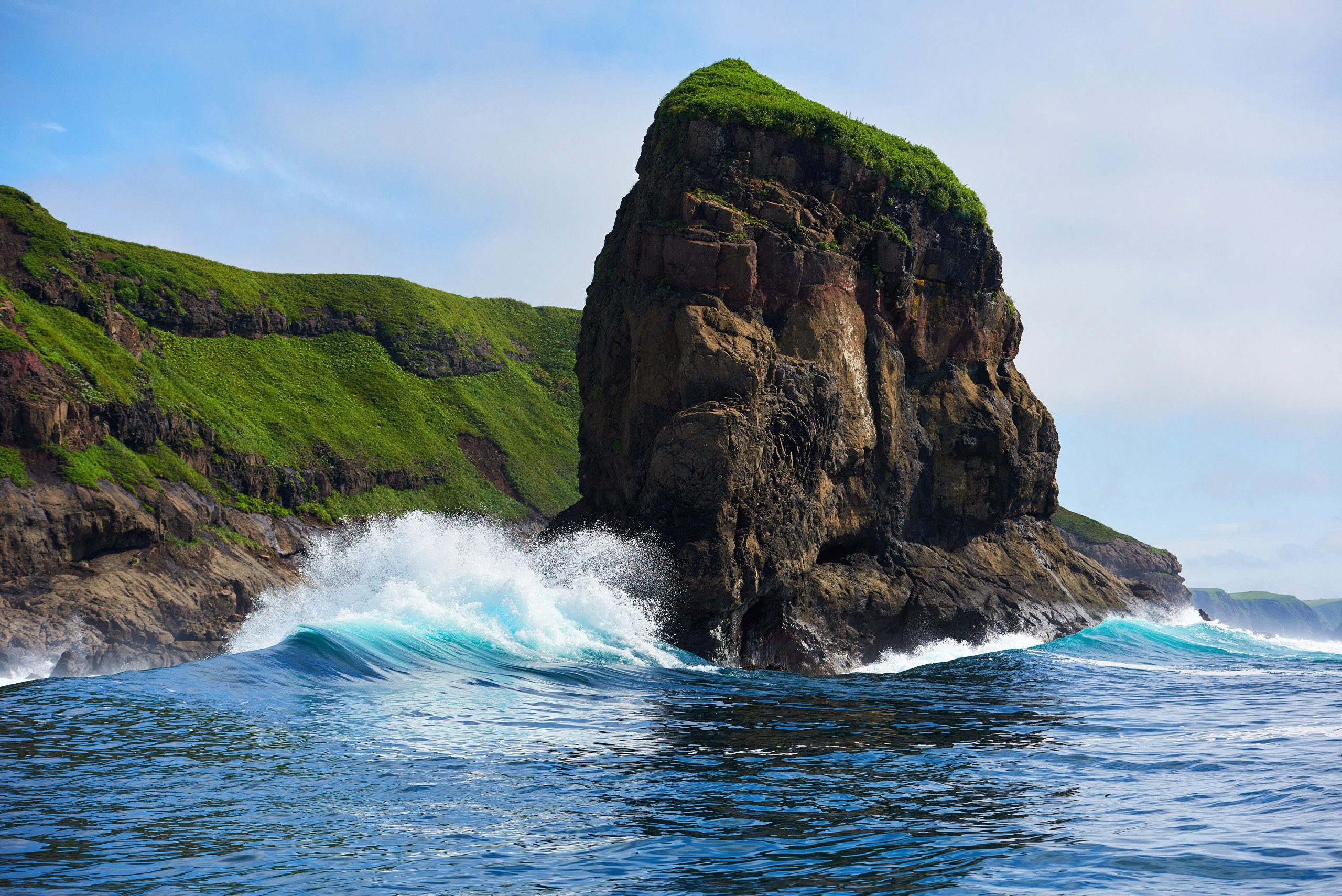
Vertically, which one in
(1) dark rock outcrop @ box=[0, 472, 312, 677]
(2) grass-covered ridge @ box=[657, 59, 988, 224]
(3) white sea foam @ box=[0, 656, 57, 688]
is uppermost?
(2) grass-covered ridge @ box=[657, 59, 988, 224]

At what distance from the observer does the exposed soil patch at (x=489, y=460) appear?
81.0m

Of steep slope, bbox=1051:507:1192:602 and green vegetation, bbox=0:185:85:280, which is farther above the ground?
green vegetation, bbox=0:185:85:280

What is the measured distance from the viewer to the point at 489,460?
8281 centimetres

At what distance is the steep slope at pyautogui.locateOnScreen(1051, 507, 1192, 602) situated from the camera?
87.8 meters

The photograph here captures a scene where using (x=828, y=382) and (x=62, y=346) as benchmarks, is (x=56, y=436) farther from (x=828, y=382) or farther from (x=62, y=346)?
(x=828, y=382)

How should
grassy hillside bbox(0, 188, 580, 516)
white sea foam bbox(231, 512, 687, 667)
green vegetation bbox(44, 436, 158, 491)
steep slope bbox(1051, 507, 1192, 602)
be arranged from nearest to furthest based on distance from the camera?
white sea foam bbox(231, 512, 687, 667) < green vegetation bbox(44, 436, 158, 491) < grassy hillside bbox(0, 188, 580, 516) < steep slope bbox(1051, 507, 1192, 602)

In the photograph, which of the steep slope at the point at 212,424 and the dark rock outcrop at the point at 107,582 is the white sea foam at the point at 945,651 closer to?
the dark rock outcrop at the point at 107,582

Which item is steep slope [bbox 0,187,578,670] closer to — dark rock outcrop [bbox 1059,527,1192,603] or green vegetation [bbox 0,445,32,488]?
green vegetation [bbox 0,445,32,488]

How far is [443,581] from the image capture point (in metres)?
21.8

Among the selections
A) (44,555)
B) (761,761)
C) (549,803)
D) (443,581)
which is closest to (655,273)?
(443,581)

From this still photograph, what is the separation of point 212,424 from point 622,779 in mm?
56013

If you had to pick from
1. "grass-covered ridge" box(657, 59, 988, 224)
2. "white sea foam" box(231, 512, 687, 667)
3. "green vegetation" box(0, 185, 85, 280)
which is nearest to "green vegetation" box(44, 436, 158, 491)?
"green vegetation" box(0, 185, 85, 280)

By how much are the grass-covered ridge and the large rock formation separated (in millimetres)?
112

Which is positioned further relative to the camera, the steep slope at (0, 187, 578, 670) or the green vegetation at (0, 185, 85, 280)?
the green vegetation at (0, 185, 85, 280)
